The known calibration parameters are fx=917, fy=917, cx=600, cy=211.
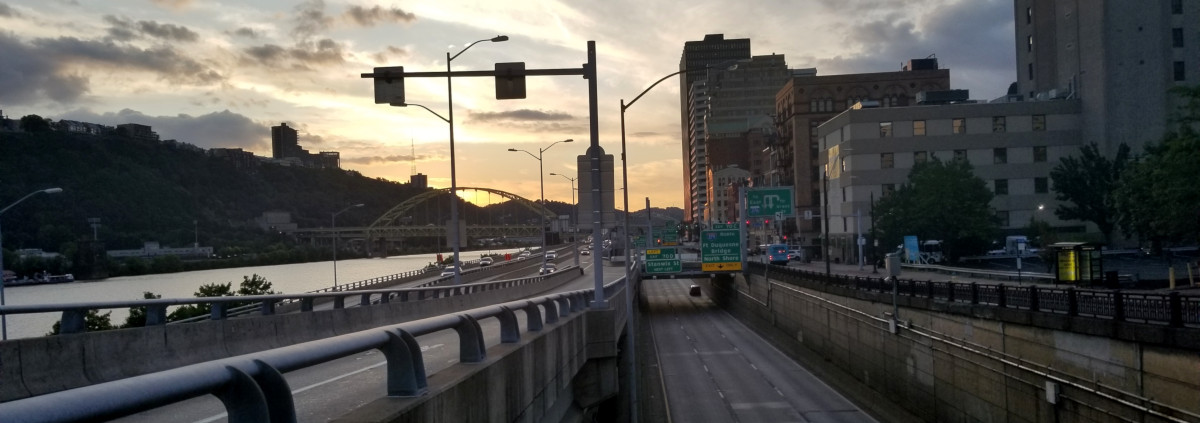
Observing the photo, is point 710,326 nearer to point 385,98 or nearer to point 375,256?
point 385,98

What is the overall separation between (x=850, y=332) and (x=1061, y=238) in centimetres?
4546

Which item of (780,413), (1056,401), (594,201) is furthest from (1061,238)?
(594,201)

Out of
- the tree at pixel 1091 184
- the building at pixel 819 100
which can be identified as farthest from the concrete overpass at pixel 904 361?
the building at pixel 819 100

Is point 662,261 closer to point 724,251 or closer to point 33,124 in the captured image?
point 724,251

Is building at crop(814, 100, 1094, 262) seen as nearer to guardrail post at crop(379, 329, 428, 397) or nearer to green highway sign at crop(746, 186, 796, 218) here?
green highway sign at crop(746, 186, 796, 218)

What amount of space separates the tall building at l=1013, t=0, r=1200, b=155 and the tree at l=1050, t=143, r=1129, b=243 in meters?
3.10

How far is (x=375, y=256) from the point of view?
15350cm

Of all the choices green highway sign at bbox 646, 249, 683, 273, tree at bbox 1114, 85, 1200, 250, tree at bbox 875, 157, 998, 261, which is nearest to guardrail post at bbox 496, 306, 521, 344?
tree at bbox 1114, 85, 1200, 250

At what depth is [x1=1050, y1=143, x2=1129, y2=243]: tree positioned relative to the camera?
→ 82438 mm

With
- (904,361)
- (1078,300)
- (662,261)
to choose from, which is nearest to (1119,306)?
(1078,300)

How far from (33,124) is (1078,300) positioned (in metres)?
92.8

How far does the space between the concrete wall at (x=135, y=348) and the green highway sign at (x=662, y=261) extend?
5187 centimetres

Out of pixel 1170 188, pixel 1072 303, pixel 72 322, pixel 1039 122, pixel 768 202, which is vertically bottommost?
pixel 1072 303

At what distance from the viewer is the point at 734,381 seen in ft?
177
